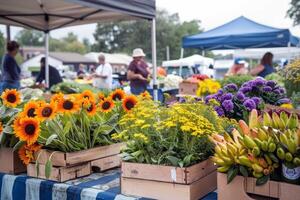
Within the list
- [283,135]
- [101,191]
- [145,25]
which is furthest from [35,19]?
[145,25]

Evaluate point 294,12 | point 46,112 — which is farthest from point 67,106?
point 294,12

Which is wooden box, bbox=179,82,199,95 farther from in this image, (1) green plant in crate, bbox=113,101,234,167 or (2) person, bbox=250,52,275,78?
(1) green plant in crate, bbox=113,101,234,167

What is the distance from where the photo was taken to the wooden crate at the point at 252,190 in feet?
3.59

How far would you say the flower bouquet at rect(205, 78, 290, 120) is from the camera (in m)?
1.80

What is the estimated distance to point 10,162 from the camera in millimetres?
1678

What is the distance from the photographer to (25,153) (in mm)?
1597

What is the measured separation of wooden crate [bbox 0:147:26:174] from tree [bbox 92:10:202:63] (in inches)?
1632

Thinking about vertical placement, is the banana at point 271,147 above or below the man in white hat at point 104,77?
below

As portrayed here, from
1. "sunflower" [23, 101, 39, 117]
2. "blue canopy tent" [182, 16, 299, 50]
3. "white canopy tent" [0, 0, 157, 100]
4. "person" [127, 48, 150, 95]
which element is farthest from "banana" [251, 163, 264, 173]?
"blue canopy tent" [182, 16, 299, 50]

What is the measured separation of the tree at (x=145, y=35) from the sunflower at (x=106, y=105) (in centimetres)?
4140

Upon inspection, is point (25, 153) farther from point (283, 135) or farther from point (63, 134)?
point (283, 135)

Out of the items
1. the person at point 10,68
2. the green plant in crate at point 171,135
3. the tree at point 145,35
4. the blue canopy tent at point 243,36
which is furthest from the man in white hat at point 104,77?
the tree at point 145,35

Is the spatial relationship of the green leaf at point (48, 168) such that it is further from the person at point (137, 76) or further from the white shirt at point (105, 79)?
the white shirt at point (105, 79)

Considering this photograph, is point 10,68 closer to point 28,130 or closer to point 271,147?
point 28,130
